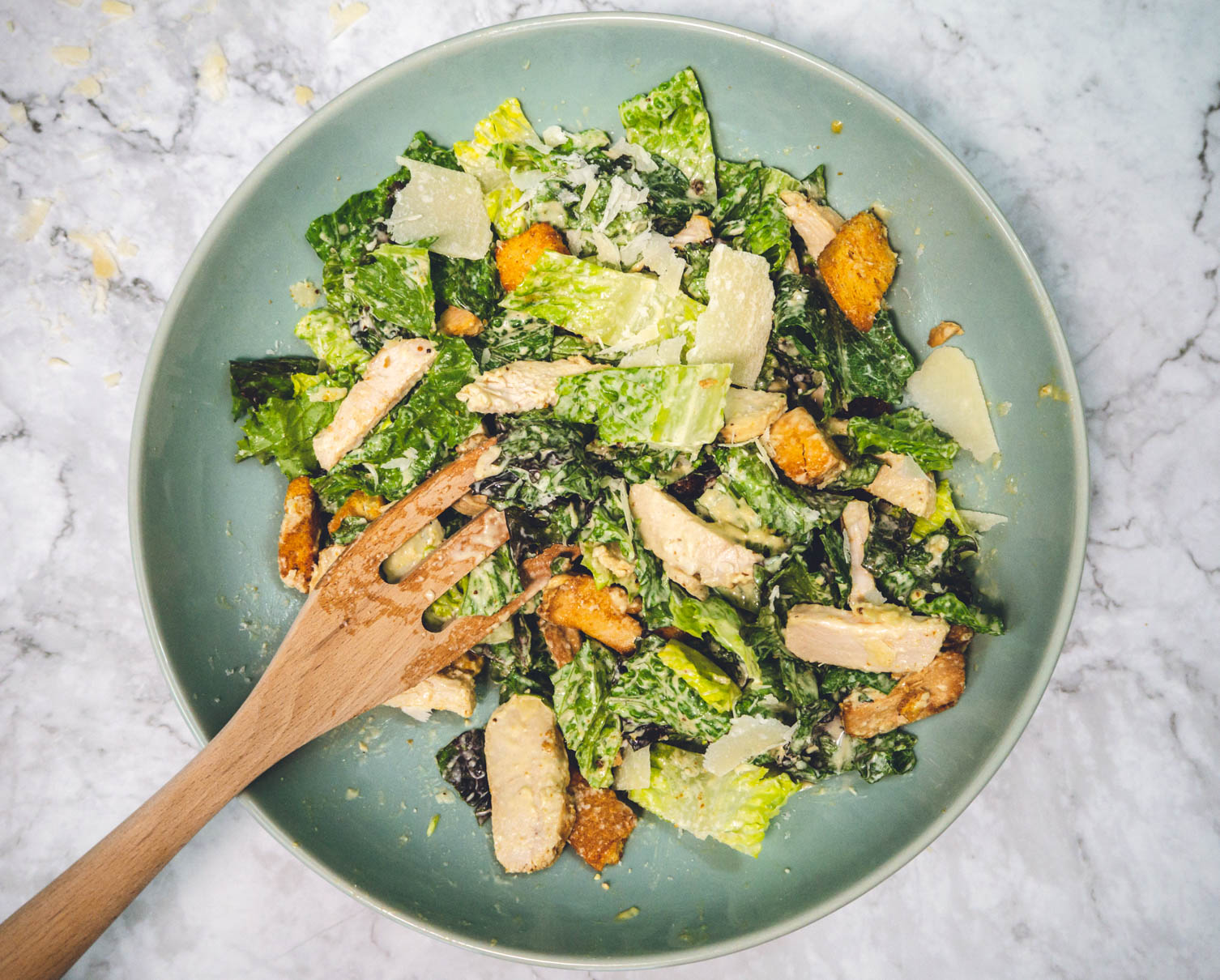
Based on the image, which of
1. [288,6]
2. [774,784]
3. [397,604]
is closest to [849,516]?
[774,784]

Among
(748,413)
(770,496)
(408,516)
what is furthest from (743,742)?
(408,516)

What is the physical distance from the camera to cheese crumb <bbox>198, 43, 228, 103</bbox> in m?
3.15

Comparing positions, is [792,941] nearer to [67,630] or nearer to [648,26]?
[67,630]

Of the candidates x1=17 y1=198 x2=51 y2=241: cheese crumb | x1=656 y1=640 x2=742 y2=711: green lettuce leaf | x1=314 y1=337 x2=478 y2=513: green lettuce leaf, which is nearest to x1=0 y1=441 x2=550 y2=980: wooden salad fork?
x1=314 y1=337 x2=478 y2=513: green lettuce leaf

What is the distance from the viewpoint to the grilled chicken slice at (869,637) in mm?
2486

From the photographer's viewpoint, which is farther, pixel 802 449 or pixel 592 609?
pixel 592 609

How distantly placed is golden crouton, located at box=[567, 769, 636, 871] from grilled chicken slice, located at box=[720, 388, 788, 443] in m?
1.35

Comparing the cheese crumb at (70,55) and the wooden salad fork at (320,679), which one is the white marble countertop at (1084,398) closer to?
the cheese crumb at (70,55)

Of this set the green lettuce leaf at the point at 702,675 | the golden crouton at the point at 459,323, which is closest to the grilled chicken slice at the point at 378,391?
the golden crouton at the point at 459,323

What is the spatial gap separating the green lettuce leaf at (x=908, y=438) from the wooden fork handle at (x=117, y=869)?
2.24 meters

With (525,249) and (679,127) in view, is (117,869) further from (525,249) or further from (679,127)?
(679,127)

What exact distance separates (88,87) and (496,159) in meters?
1.83

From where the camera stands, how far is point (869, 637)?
8.25ft

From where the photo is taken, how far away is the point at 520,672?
2873 millimetres
